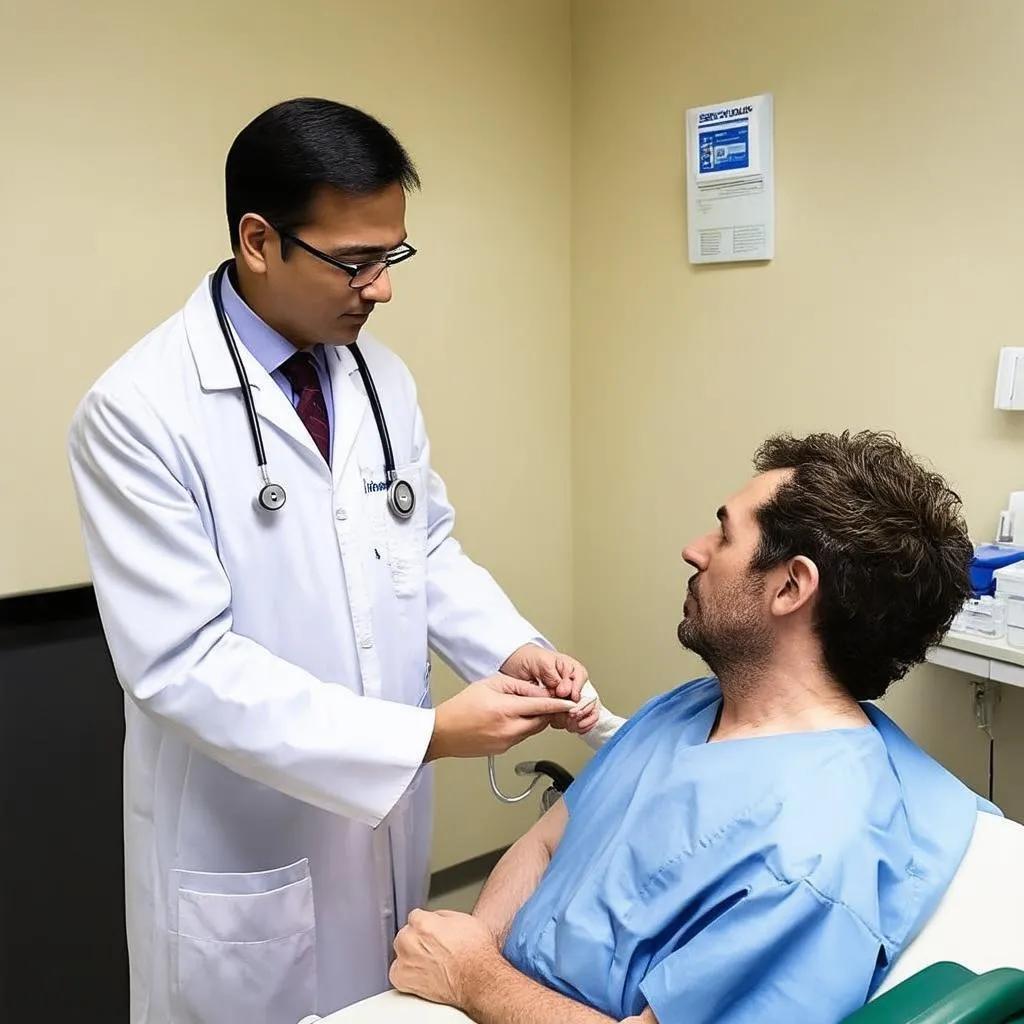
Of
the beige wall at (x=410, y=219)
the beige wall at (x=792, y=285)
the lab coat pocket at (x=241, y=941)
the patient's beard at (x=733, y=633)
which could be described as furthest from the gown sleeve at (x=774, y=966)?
the beige wall at (x=410, y=219)

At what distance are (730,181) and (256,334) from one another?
116cm

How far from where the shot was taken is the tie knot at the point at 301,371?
150 centimetres

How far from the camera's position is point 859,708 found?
131 cm

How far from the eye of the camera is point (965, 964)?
42.5 inches

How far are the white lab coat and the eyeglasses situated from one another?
171 millimetres

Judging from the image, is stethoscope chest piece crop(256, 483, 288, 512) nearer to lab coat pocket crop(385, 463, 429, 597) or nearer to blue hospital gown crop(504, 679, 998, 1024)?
lab coat pocket crop(385, 463, 429, 597)

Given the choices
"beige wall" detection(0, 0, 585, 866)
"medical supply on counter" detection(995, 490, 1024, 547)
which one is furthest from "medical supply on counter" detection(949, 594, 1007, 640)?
"beige wall" detection(0, 0, 585, 866)

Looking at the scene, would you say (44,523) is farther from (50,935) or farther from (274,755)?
(274,755)

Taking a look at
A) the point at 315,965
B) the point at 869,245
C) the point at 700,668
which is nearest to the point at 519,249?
the point at 869,245

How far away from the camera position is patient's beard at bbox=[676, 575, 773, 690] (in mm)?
1303

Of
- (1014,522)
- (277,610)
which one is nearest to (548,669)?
(277,610)

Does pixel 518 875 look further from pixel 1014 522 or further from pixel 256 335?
pixel 1014 522

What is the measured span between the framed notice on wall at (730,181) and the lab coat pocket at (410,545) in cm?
97

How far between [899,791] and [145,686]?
84 centimetres
